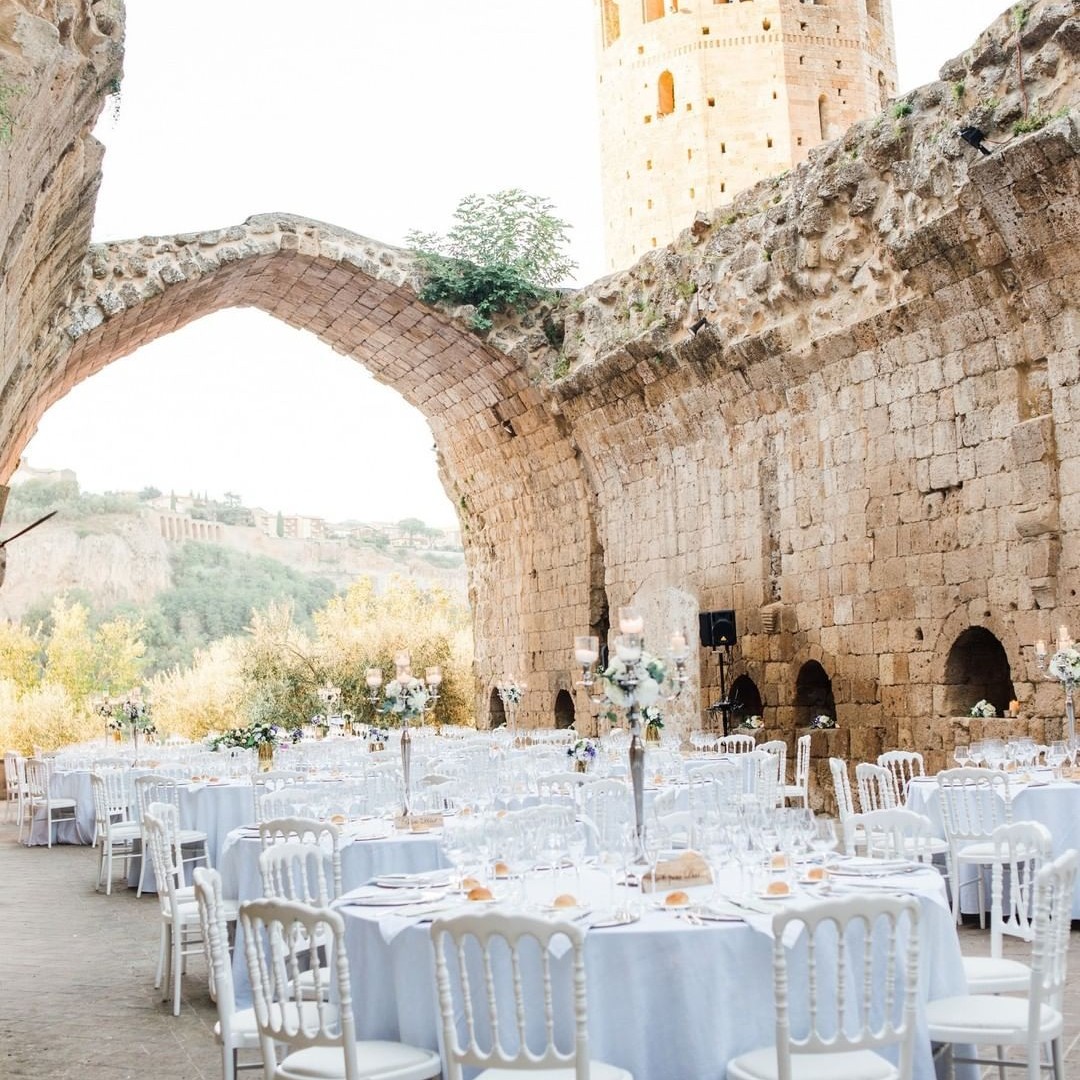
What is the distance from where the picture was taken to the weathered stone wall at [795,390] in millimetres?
10203

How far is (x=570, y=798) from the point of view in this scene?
6793mm

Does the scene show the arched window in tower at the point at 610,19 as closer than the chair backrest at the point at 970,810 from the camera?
No

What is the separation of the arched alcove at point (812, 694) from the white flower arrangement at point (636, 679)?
875 centimetres

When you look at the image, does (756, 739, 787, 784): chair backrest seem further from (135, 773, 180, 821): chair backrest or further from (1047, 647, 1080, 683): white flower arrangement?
(135, 773, 180, 821): chair backrest

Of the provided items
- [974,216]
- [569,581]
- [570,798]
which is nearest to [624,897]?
[570,798]

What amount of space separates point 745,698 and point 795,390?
3585 millimetres

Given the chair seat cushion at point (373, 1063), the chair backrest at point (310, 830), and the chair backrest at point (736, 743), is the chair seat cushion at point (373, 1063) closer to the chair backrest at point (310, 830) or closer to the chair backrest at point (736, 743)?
the chair backrest at point (310, 830)

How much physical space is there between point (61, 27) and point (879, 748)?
8962 millimetres

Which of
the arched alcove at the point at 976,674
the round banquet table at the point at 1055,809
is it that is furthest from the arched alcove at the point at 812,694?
the round banquet table at the point at 1055,809

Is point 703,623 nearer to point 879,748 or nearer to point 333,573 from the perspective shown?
point 879,748

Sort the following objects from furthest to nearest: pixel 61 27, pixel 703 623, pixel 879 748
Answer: pixel 703 623, pixel 879 748, pixel 61 27

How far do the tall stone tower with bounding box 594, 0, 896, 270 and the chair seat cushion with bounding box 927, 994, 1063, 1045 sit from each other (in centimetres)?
2504

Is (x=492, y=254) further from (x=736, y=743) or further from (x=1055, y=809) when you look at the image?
(x=1055, y=809)

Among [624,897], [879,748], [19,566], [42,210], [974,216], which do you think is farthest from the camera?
[19,566]
